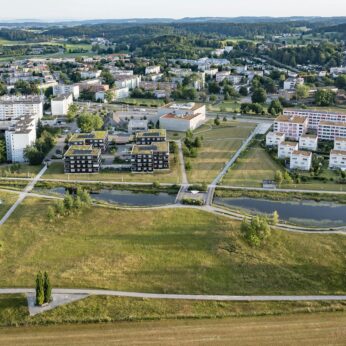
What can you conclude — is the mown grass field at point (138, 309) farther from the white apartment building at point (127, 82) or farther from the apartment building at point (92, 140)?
the white apartment building at point (127, 82)

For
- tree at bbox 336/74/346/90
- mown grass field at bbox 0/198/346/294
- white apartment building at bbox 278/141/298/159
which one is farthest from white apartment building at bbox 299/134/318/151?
tree at bbox 336/74/346/90

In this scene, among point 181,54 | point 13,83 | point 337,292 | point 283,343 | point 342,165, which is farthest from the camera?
point 181,54

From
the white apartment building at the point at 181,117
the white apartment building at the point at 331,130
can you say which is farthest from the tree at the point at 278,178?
the white apartment building at the point at 181,117

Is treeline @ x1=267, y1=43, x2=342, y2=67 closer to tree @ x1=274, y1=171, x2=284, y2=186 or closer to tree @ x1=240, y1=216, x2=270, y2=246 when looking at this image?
tree @ x1=274, y1=171, x2=284, y2=186

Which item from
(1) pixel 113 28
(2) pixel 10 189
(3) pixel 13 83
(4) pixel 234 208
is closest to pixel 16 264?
(2) pixel 10 189

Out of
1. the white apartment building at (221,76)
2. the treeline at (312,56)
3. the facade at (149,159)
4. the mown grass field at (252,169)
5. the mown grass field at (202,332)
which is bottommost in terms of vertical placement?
the mown grass field at (202,332)

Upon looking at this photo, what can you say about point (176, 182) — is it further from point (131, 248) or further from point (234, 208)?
point (131, 248)
